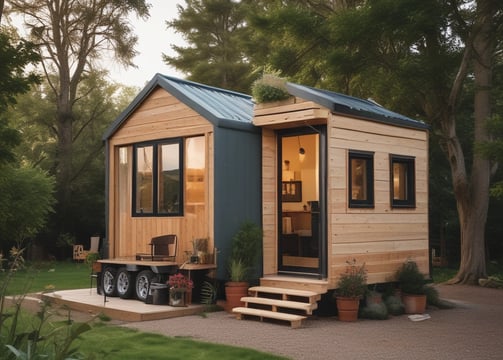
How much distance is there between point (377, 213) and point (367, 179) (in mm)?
600

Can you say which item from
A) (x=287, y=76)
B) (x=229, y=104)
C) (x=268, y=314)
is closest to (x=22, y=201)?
(x=287, y=76)

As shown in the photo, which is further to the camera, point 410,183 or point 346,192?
point 410,183

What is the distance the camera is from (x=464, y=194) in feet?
51.3

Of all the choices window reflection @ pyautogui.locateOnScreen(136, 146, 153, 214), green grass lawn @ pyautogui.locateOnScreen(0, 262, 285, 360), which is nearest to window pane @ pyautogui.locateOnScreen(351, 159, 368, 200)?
window reflection @ pyautogui.locateOnScreen(136, 146, 153, 214)

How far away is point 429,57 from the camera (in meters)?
14.9

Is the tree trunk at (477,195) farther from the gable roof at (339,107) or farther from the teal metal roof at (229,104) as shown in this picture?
the gable roof at (339,107)

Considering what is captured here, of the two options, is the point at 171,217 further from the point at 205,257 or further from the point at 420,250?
the point at 420,250

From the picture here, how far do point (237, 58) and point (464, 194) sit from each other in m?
15.6

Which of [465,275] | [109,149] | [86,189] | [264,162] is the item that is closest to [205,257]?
[264,162]

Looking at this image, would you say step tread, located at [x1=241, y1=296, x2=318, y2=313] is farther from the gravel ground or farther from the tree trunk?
the tree trunk

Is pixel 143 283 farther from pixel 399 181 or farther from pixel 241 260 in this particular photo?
pixel 399 181

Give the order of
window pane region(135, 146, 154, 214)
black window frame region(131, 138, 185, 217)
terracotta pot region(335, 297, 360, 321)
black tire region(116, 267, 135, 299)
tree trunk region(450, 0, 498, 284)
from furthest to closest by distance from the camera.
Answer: tree trunk region(450, 0, 498, 284), window pane region(135, 146, 154, 214), black window frame region(131, 138, 185, 217), black tire region(116, 267, 135, 299), terracotta pot region(335, 297, 360, 321)

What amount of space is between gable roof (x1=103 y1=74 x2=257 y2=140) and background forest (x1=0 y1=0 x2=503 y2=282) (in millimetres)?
964

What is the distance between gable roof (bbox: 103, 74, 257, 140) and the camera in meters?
10.1
